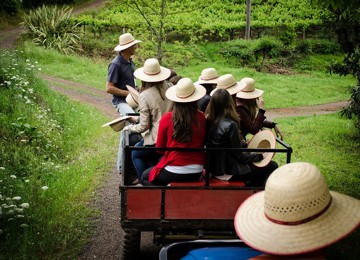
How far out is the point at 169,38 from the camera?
95.8ft

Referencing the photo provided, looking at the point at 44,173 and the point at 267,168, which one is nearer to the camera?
the point at 267,168

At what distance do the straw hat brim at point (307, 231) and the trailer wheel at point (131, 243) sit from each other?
249 centimetres

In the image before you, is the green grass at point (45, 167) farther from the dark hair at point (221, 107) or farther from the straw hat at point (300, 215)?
the straw hat at point (300, 215)

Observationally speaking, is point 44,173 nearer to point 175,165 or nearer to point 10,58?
point 175,165

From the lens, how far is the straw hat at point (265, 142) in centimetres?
576

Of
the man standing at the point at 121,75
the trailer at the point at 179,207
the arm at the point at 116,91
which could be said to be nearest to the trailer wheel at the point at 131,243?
the trailer at the point at 179,207

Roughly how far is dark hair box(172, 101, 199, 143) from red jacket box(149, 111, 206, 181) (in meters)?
0.05

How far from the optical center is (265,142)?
20.0ft

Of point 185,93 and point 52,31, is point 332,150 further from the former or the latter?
point 52,31

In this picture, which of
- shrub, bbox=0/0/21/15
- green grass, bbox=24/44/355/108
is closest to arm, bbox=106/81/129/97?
green grass, bbox=24/44/355/108

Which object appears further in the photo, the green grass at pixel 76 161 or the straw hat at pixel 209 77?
the straw hat at pixel 209 77

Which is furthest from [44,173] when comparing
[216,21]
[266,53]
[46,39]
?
[216,21]

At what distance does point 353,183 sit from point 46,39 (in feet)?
61.6

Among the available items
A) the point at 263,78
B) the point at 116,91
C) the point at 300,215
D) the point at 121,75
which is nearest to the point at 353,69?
the point at 121,75
